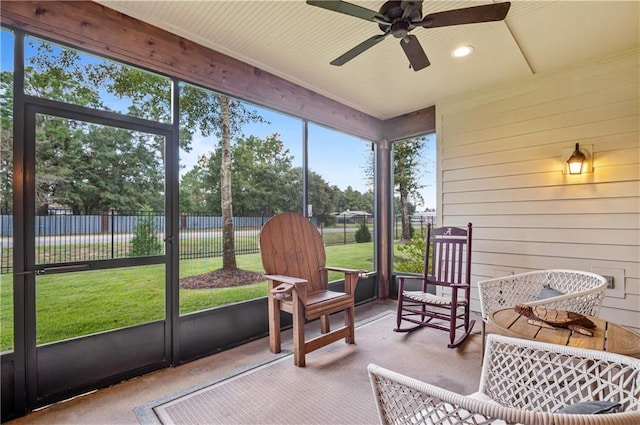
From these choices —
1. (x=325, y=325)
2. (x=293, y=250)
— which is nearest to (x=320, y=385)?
(x=325, y=325)

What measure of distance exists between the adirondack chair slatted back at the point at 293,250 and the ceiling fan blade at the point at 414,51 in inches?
67.9

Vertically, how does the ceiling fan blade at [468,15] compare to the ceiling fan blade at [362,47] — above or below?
above

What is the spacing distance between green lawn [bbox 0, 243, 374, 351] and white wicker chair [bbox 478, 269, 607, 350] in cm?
240

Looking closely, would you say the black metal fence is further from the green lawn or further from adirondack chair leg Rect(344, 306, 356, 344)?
adirondack chair leg Rect(344, 306, 356, 344)

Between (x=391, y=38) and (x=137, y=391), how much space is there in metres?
3.37

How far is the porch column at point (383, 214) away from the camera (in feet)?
15.7

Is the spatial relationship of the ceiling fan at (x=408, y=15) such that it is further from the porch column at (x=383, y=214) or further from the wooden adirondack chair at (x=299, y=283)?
the porch column at (x=383, y=214)

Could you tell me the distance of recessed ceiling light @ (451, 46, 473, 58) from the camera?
286 centimetres

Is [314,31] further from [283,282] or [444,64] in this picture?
[283,282]

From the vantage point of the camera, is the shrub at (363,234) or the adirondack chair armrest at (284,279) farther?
the shrub at (363,234)

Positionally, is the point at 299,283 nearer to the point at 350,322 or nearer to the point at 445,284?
the point at 350,322

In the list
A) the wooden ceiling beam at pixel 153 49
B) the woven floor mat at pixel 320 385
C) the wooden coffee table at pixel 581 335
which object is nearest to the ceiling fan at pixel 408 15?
the wooden ceiling beam at pixel 153 49

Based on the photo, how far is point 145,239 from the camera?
2553mm

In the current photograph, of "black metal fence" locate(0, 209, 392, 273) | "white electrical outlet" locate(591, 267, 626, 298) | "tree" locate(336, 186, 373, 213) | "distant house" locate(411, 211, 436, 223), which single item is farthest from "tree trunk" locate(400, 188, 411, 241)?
"black metal fence" locate(0, 209, 392, 273)
